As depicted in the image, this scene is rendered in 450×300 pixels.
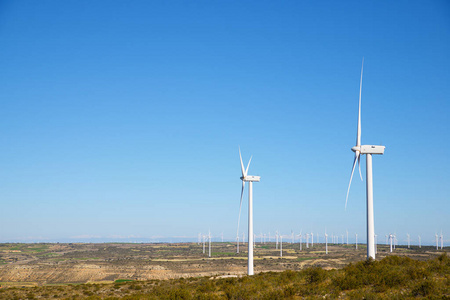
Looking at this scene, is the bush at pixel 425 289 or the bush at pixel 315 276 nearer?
the bush at pixel 425 289

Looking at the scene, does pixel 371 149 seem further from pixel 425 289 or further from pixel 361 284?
pixel 425 289

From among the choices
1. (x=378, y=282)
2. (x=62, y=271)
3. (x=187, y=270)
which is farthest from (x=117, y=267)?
(x=378, y=282)

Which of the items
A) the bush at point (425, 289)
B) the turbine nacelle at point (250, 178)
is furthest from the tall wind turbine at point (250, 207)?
the bush at point (425, 289)

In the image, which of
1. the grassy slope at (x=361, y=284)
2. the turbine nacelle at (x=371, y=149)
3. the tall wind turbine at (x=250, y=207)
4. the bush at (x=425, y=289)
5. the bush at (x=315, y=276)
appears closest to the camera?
the bush at (x=425, y=289)

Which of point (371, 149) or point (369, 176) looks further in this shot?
point (371, 149)

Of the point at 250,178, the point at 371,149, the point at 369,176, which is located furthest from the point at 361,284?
the point at 250,178

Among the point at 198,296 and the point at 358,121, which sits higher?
the point at 358,121

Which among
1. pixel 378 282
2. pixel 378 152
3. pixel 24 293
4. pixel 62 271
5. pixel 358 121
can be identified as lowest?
pixel 62 271

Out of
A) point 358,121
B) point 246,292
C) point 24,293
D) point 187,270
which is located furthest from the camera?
point 187,270

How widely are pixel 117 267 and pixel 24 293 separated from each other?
284ft

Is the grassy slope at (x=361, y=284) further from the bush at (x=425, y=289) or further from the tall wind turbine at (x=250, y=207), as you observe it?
the tall wind turbine at (x=250, y=207)

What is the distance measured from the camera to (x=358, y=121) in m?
41.4

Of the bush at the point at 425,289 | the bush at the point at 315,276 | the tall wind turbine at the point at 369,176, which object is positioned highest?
the tall wind turbine at the point at 369,176

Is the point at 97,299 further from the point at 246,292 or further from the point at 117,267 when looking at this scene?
Result: the point at 117,267
